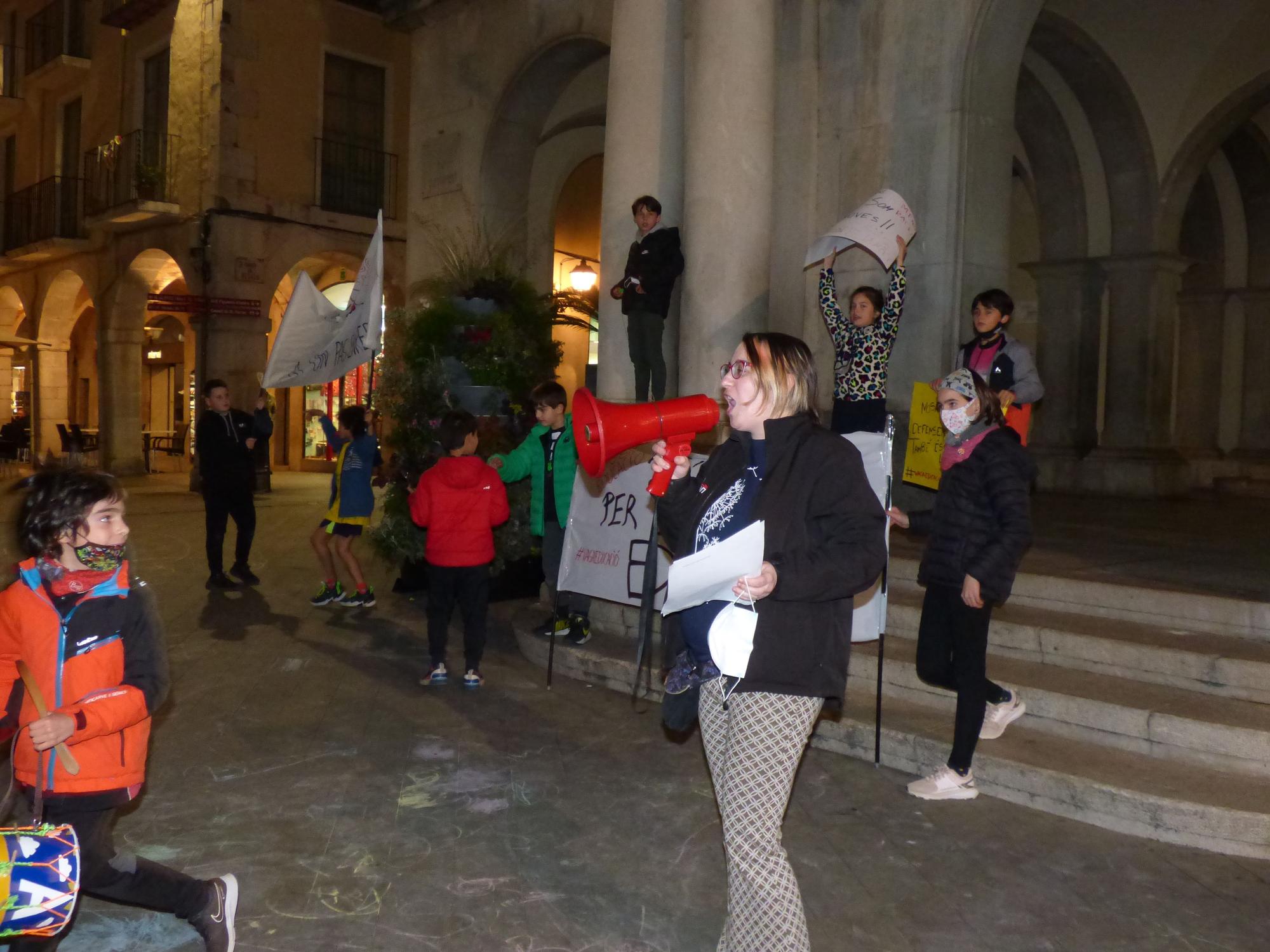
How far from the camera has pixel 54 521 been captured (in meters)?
3.00

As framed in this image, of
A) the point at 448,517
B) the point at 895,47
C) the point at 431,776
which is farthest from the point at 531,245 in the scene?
the point at 431,776

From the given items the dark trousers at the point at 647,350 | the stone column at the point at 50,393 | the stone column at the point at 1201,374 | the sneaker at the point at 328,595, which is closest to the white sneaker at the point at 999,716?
the dark trousers at the point at 647,350

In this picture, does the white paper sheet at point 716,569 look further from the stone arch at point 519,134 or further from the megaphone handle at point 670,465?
the stone arch at point 519,134

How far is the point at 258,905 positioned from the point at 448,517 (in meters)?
3.22

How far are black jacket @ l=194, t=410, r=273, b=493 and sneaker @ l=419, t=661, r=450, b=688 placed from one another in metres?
4.11

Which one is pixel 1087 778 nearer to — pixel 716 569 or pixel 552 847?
pixel 552 847

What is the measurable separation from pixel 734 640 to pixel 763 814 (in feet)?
1.61

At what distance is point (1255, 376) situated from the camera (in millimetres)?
15000

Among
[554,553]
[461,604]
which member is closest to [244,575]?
[554,553]

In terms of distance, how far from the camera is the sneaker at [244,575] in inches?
404

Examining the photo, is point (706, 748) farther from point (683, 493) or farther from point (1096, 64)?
point (1096, 64)

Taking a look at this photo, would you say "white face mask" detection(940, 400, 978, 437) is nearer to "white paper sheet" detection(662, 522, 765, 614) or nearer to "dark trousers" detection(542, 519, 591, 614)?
"white paper sheet" detection(662, 522, 765, 614)

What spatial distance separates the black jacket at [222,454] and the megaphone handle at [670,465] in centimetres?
786

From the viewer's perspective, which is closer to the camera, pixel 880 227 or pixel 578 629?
pixel 880 227
